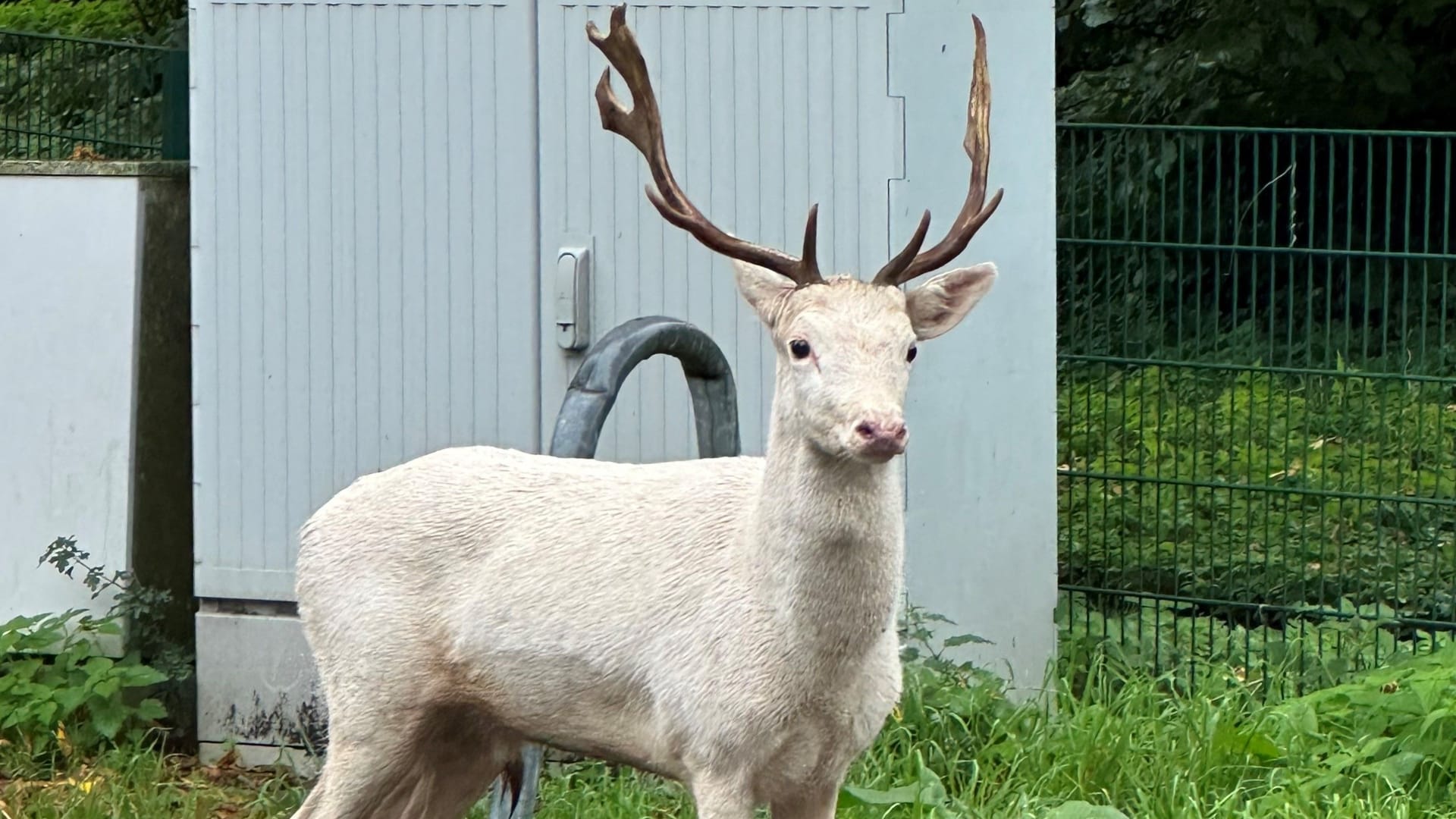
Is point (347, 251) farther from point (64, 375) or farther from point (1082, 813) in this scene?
point (1082, 813)

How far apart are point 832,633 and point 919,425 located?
270cm

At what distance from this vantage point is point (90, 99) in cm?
793

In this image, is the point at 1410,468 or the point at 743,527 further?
the point at 1410,468

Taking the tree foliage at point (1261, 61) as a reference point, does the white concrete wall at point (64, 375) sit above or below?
below

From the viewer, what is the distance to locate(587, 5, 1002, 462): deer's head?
3.05m

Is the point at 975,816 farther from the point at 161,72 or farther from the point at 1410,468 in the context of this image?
the point at 161,72

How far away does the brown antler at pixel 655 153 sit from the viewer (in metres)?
3.30

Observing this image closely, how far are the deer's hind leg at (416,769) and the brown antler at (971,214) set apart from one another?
1.11 meters

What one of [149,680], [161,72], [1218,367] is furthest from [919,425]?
[161,72]

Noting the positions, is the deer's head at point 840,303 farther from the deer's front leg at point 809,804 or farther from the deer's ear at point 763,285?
the deer's front leg at point 809,804

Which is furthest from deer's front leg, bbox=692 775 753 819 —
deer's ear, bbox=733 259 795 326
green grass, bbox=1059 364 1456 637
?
green grass, bbox=1059 364 1456 637

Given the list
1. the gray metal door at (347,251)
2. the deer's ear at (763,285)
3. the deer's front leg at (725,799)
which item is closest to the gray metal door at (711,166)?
the gray metal door at (347,251)

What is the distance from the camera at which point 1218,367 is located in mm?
6250

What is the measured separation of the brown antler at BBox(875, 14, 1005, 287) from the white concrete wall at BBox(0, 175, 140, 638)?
12.1 ft
